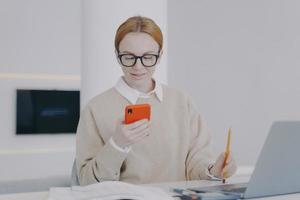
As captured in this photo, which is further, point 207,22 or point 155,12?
point 207,22

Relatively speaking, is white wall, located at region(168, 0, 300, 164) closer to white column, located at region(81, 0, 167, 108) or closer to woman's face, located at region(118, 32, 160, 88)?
white column, located at region(81, 0, 167, 108)

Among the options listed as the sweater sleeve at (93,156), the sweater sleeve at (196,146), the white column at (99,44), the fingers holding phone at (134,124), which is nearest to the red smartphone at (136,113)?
the fingers holding phone at (134,124)

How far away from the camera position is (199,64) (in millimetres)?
4496

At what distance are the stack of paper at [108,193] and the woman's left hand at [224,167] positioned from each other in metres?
0.46

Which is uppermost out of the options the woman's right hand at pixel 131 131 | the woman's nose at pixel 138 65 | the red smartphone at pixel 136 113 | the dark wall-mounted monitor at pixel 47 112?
the woman's nose at pixel 138 65

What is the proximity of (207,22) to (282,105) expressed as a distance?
1.06 metres

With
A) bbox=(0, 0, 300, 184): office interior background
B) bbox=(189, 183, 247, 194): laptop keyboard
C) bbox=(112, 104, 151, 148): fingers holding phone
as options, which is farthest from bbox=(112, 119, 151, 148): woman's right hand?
bbox=(0, 0, 300, 184): office interior background

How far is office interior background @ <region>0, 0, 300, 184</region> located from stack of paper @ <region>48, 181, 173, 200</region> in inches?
110

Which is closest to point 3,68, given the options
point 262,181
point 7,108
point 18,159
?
point 7,108

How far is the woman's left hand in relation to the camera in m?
1.52

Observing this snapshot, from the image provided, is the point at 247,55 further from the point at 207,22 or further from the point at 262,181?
the point at 262,181

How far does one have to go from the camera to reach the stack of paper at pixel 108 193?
39.0 inches

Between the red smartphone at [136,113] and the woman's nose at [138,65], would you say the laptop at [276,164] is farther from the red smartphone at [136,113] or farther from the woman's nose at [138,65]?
the woman's nose at [138,65]

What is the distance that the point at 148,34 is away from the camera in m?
1.61
